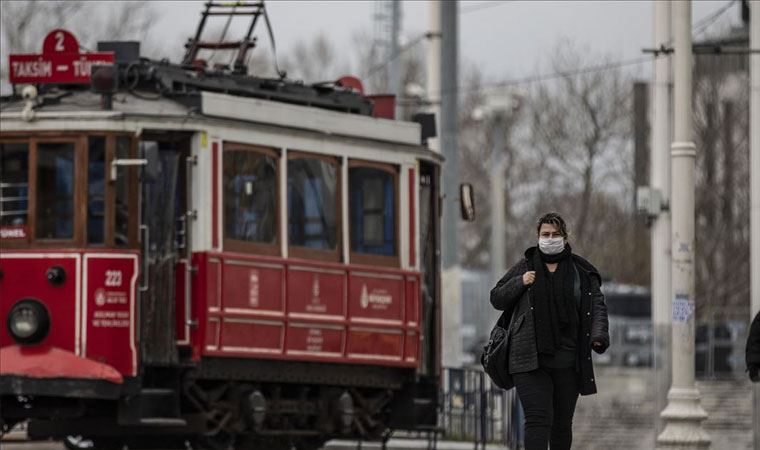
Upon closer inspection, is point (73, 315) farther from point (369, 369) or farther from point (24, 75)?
point (369, 369)

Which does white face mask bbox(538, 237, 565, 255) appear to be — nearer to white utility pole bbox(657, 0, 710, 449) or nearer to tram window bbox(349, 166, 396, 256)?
tram window bbox(349, 166, 396, 256)

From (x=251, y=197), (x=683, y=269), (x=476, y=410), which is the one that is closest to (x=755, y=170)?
(x=683, y=269)

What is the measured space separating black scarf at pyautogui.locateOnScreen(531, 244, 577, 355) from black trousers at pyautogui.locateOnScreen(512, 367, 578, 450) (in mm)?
176

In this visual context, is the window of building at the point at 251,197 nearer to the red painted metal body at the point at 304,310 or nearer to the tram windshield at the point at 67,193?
the red painted metal body at the point at 304,310

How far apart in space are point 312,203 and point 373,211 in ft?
2.87

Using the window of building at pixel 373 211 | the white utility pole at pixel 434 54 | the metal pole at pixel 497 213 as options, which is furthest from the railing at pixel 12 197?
the metal pole at pixel 497 213

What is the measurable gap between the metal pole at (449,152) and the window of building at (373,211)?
6965 millimetres

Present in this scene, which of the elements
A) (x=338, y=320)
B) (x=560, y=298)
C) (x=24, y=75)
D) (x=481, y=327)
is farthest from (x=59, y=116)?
(x=481, y=327)

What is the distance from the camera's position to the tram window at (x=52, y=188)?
62.3 feet

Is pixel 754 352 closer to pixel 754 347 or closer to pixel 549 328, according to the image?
pixel 754 347

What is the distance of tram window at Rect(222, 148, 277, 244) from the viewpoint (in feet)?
64.1

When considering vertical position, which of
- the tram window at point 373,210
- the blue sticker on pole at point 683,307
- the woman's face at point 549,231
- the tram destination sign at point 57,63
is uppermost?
the tram destination sign at point 57,63

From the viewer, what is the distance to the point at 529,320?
13188 mm

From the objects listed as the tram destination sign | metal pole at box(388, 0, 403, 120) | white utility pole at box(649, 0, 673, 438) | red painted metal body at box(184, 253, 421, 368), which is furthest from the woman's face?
metal pole at box(388, 0, 403, 120)
